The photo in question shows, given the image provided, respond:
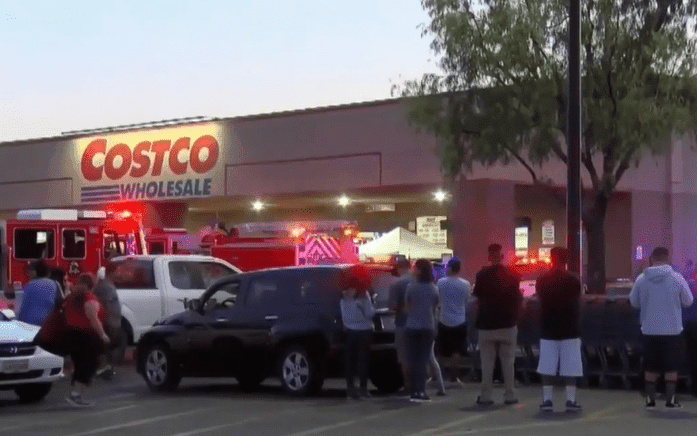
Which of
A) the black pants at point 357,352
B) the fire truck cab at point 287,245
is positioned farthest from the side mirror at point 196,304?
the fire truck cab at point 287,245

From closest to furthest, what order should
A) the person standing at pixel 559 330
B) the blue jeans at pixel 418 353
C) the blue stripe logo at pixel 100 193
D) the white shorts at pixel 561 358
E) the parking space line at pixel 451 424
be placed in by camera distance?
the parking space line at pixel 451 424, the white shorts at pixel 561 358, the person standing at pixel 559 330, the blue jeans at pixel 418 353, the blue stripe logo at pixel 100 193

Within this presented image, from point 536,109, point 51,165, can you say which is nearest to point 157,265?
point 536,109

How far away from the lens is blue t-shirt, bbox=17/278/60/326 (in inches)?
787

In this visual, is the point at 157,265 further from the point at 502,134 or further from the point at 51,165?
the point at 51,165

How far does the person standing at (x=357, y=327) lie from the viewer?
16.9 metres

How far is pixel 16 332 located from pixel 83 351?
115 centimetres

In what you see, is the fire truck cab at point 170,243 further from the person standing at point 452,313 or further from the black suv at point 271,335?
the person standing at point 452,313

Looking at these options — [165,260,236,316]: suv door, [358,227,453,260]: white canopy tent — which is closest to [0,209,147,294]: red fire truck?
[165,260,236,316]: suv door

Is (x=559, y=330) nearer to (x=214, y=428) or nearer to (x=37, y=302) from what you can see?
(x=214, y=428)

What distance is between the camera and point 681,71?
99.6 ft

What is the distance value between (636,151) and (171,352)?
15331mm

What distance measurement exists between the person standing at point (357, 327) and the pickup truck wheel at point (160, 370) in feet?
9.60

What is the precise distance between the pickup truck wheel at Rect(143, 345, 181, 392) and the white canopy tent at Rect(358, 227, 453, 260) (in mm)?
18559

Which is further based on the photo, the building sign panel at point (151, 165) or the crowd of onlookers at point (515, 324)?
the building sign panel at point (151, 165)
